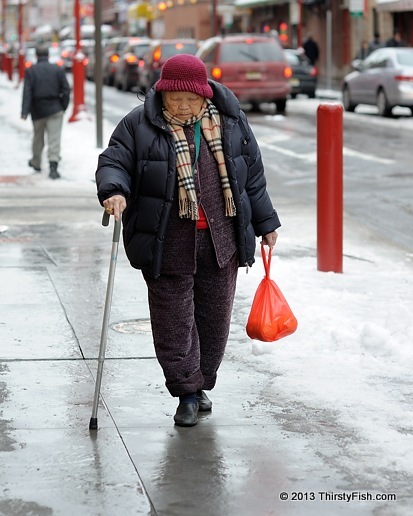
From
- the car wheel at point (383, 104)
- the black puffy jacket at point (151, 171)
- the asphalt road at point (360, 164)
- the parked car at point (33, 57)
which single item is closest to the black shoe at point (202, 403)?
the black puffy jacket at point (151, 171)

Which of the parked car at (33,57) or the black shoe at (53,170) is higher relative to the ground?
the parked car at (33,57)

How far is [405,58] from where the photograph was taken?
94.2 feet

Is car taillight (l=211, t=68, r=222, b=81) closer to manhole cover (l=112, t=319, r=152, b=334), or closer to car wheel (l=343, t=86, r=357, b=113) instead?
car wheel (l=343, t=86, r=357, b=113)

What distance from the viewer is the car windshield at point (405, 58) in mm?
28500

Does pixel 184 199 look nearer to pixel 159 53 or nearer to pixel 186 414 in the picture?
pixel 186 414

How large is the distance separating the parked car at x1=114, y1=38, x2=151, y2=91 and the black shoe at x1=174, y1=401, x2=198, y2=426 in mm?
36605

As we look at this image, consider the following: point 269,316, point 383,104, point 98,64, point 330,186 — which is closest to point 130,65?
point 383,104

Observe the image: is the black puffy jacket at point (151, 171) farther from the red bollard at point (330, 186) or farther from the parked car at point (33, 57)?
the parked car at point (33, 57)

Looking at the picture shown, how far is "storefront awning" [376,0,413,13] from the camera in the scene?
47000mm

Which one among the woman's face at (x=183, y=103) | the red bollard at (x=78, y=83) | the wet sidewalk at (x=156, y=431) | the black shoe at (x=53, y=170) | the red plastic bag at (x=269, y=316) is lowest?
the wet sidewalk at (x=156, y=431)

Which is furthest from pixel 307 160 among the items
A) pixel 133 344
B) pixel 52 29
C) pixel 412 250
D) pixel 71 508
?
pixel 52 29

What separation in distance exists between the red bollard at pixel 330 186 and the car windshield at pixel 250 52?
820 inches

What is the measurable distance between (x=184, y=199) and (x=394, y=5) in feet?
145

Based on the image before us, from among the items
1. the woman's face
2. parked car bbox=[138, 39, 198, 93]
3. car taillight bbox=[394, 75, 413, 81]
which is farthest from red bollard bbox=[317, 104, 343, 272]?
parked car bbox=[138, 39, 198, 93]
